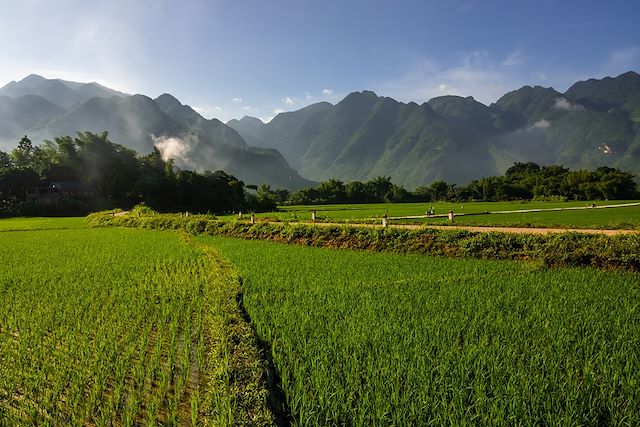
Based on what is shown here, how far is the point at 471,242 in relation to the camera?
472 inches

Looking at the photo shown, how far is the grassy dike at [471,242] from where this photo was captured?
31.7 feet

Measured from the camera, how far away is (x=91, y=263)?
11023 millimetres

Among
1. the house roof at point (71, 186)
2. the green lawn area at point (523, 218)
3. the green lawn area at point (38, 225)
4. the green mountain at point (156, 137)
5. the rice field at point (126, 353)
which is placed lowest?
the rice field at point (126, 353)

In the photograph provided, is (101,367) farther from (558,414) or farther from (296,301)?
(558,414)

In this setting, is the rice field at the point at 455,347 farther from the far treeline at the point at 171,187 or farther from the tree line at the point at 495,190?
the tree line at the point at 495,190

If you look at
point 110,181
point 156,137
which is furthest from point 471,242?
point 156,137

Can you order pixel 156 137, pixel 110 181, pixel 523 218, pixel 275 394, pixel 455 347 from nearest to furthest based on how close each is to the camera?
pixel 275 394 < pixel 455 347 < pixel 523 218 < pixel 110 181 < pixel 156 137

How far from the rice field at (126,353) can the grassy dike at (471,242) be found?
6.71 metres

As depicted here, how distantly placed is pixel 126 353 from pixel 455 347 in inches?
142

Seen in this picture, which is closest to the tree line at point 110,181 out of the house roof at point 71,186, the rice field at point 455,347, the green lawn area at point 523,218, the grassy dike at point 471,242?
the house roof at point 71,186

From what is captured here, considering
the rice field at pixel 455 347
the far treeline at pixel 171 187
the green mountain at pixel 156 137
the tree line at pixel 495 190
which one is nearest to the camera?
the rice field at pixel 455 347

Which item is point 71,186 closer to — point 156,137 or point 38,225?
point 38,225

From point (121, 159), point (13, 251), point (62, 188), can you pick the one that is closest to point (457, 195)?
point (121, 159)

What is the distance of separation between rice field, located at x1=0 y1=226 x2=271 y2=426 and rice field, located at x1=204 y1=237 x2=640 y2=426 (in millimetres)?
495
